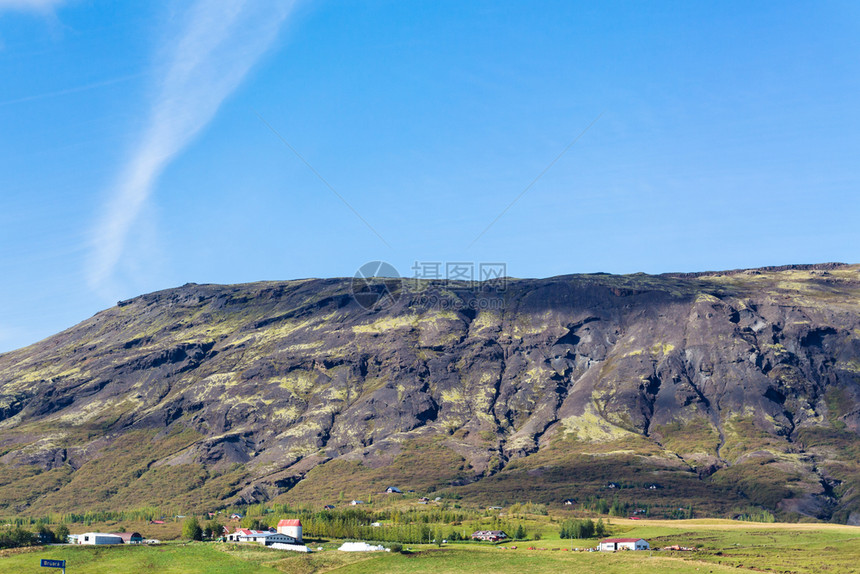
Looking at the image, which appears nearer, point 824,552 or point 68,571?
point 68,571

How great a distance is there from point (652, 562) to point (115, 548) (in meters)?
109

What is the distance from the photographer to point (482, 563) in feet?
595

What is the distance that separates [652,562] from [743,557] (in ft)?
65.7

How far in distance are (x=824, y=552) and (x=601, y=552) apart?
1724 inches

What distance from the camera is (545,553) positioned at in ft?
641

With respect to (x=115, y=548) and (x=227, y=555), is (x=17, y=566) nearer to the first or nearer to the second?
(x=115, y=548)

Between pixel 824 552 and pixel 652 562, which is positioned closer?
pixel 652 562

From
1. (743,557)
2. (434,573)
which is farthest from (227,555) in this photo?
(743,557)

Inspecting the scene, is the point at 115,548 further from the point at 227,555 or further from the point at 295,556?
the point at 295,556

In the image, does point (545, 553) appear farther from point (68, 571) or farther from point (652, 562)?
point (68, 571)

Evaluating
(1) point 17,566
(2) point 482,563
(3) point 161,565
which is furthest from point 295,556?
(1) point 17,566

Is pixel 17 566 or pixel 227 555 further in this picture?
pixel 227 555

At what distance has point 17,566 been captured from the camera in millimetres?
172875

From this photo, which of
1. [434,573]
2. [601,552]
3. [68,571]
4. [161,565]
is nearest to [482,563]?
[434,573]
